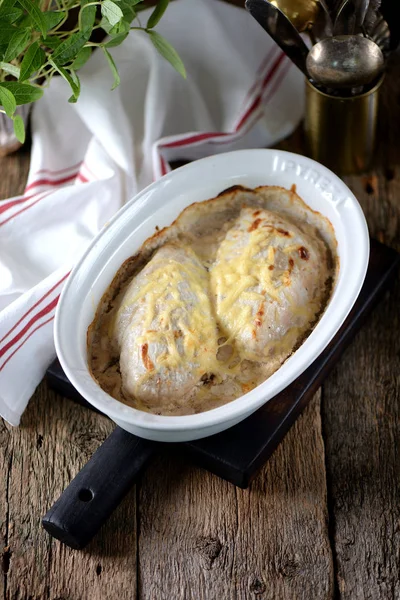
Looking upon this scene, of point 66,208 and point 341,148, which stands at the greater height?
point 66,208

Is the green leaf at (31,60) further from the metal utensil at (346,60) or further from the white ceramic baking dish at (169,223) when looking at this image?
the metal utensil at (346,60)

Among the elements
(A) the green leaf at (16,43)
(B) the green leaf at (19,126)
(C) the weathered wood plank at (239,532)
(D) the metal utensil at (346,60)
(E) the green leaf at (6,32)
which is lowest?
(C) the weathered wood plank at (239,532)

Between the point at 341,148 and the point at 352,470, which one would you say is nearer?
the point at 352,470

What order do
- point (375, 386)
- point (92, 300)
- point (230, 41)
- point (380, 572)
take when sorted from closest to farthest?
point (380, 572) → point (92, 300) → point (375, 386) → point (230, 41)

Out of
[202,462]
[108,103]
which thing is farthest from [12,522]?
[108,103]

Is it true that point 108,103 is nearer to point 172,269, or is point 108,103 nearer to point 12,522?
point 172,269

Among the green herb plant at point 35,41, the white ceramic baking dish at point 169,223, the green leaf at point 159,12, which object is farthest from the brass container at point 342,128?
the green herb plant at point 35,41

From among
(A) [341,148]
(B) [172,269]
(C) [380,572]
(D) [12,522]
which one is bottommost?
(C) [380,572]
